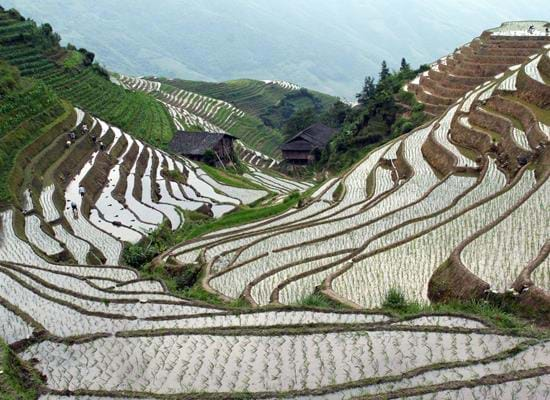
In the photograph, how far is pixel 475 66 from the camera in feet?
119

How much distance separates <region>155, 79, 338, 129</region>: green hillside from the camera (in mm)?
83500

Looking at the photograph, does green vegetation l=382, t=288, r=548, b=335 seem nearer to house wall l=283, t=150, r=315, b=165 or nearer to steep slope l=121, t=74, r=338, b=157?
house wall l=283, t=150, r=315, b=165

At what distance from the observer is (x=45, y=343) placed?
819cm

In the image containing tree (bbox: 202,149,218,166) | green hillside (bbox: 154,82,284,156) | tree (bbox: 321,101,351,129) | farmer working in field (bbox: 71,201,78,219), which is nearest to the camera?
farmer working in field (bbox: 71,201,78,219)

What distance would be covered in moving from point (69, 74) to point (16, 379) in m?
39.5

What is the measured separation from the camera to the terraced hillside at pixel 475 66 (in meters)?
34.6

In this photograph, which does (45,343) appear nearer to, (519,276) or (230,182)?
(519,276)

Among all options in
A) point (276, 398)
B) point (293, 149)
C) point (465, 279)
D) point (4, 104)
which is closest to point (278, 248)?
point (465, 279)

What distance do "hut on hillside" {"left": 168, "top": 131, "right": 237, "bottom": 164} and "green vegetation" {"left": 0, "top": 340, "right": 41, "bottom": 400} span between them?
32.8m

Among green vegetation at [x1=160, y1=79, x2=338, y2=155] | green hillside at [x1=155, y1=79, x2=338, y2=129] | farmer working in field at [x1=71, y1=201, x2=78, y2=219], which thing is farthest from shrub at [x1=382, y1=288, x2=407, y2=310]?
green hillside at [x1=155, y1=79, x2=338, y2=129]

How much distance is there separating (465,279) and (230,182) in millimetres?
22741

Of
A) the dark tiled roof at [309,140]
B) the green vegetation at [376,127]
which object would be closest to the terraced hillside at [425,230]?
the green vegetation at [376,127]

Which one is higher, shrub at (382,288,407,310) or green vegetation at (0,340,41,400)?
shrub at (382,288,407,310)

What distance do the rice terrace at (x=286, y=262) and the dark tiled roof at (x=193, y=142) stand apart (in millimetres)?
5030
